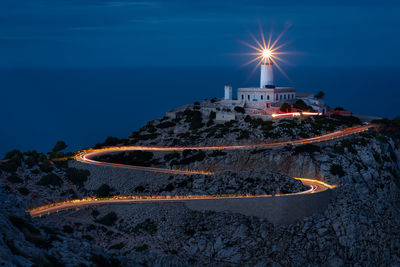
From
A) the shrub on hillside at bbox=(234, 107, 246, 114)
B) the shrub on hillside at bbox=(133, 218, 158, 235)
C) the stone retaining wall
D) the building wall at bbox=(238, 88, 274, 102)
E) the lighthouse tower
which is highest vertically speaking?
the lighthouse tower

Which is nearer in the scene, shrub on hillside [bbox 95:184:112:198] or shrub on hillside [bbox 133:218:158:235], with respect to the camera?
shrub on hillside [bbox 133:218:158:235]

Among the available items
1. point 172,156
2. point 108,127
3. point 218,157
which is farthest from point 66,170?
point 108,127

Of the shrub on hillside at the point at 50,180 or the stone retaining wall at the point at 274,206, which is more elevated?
the shrub on hillside at the point at 50,180

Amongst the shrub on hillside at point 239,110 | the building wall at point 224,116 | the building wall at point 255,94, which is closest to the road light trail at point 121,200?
the building wall at point 224,116

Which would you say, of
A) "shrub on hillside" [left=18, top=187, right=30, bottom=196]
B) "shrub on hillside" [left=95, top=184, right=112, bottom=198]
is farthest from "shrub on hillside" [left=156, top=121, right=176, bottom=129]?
"shrub on hillside" [left=18, top=187, right=30, bottom=196]

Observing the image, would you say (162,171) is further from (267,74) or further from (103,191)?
(267,74)

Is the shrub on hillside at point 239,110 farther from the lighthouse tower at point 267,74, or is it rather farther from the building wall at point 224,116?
the lighthouse tower at point 267,74

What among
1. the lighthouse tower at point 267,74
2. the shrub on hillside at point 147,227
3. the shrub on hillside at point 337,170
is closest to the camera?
the shrub on hillside at point 147,227

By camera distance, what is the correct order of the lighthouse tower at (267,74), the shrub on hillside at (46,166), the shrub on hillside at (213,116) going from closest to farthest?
→ the shrub on hillside at (46,166) < the shrub on hillside at (213,116) < the lighthouse tower at (267,74)

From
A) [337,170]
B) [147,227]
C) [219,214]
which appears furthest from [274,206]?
[337,170]

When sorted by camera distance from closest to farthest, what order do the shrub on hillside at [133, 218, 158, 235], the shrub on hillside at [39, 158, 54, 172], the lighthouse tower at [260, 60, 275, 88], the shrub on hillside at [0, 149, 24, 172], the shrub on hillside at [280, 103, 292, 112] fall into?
the shrub on hillside at [133, 218, 158, 235], the shrub on hillside at [0, 149, 24, 172], the shrub on hillside at [39, 158, 54, 172], the shrub on hillside at [280, 103, 292, 112], the lighthouse tower at [260, 60, 275, 88]

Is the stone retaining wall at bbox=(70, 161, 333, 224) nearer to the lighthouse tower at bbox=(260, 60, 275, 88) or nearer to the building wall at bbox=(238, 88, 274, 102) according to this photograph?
the building wall at bbox=(238, 88, 274, 102)
